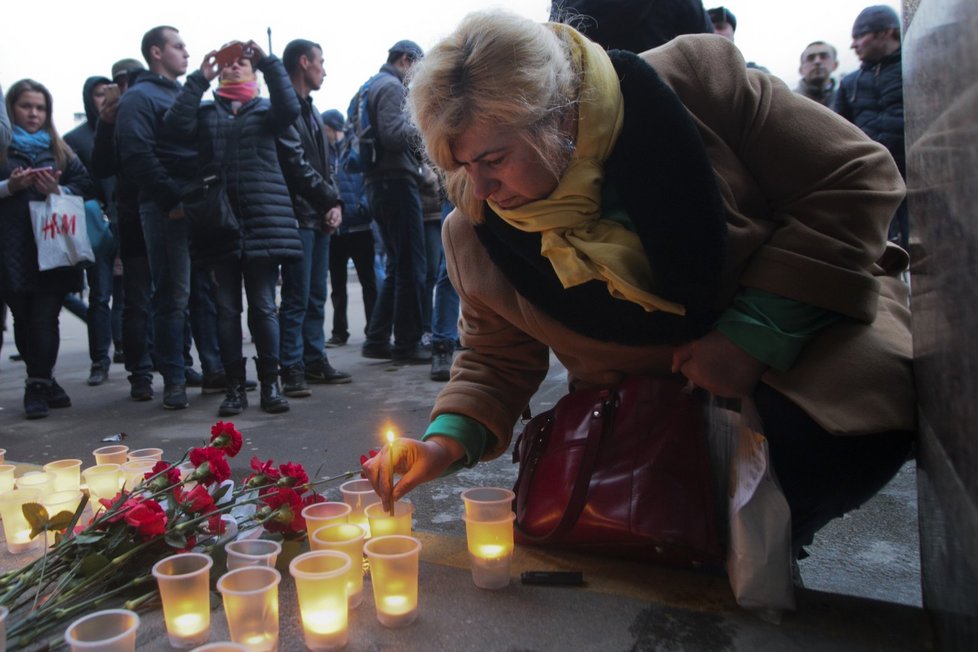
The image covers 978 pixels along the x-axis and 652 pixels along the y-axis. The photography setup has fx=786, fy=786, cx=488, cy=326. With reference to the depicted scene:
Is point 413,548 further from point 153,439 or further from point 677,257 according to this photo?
point 153,439

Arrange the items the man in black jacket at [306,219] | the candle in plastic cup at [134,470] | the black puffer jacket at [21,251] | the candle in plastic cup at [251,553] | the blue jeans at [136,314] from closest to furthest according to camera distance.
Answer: the candle in plastic cup at [251,553] → the candle in plastic cup at [134,470] → the black puffer jacket at [21,251] → the man in black jacket at [306,219] → the blue jeans at [136,314]

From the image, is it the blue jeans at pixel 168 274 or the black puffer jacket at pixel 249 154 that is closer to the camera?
the black puffer jacket at pixel 249 154

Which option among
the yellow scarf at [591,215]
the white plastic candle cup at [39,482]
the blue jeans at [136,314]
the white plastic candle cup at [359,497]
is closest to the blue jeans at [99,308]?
the blue jeans at [136,314]

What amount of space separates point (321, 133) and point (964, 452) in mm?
4909

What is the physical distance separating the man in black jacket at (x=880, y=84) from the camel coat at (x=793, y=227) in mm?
3825

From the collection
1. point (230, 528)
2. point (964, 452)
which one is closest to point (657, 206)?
point (964, 452)

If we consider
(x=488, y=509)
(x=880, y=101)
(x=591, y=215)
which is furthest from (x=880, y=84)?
(x=488, y=509)

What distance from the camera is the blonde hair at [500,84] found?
169 cm

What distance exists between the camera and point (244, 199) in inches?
184

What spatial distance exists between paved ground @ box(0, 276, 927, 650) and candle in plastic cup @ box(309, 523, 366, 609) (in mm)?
188

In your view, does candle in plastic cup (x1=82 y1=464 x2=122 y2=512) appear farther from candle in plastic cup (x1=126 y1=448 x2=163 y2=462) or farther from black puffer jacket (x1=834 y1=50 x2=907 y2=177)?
black puffer jacket (x1=834 y1=50 x2=907 y2=177)

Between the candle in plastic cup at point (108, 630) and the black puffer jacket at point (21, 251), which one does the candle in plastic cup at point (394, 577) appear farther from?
the black puffer jacket at point (21, 251)

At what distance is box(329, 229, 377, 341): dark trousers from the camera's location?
7.94m

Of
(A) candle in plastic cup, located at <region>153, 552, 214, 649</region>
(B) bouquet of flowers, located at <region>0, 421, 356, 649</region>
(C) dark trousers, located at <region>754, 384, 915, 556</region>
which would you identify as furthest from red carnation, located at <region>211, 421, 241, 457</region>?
(C) dark trousers, located at <region>754, 384, 915, 556</region>
